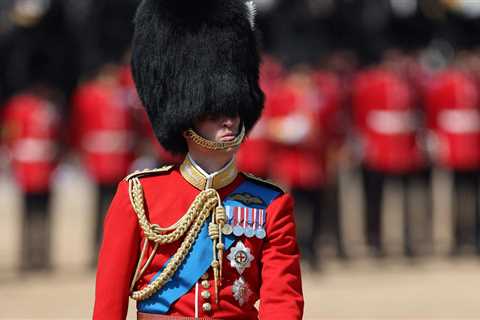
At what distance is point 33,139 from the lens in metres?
8.78

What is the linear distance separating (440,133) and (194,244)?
6.26m

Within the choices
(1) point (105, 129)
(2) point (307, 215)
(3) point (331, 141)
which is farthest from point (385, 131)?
(1) point (105, 129)

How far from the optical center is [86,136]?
8875 mm

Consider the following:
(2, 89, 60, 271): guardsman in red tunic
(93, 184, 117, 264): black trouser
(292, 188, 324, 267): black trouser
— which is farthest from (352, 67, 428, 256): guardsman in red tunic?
(2, 89, 60, 271): guardsman in red tunic

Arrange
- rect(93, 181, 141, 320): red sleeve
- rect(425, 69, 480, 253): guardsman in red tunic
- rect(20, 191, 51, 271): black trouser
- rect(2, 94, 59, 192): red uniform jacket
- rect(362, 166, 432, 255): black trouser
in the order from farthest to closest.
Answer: rect(362, 166, 432, 255): black trouser, rect(425, 69, 480, 253): guardsman in red tunic, rect(20, 191, 51, 271): black trouser, rect(2, 94, 59, 192): red uniform jacket, rect(93, 181, 141, 320): red sleeve

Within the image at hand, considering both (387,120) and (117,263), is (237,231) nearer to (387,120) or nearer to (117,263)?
(117,263)

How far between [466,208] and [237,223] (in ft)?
21.4

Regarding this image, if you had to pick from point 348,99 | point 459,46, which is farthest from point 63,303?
point 459,46

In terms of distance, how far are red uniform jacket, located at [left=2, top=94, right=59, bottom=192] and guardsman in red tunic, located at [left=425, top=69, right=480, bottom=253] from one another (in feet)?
8.20

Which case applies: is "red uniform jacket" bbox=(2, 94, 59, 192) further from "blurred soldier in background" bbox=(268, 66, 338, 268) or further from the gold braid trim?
the gold braid trim

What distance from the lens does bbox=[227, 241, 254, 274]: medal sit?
3375 mm

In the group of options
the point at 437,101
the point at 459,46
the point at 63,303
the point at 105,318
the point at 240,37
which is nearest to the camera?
the point at 105,318

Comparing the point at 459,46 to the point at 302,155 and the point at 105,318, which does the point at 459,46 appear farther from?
the point at 105,318

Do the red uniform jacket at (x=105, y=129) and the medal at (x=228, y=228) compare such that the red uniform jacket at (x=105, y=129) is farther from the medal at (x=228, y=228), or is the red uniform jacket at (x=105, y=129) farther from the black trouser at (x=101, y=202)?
the medal at (x=228, y=228)
